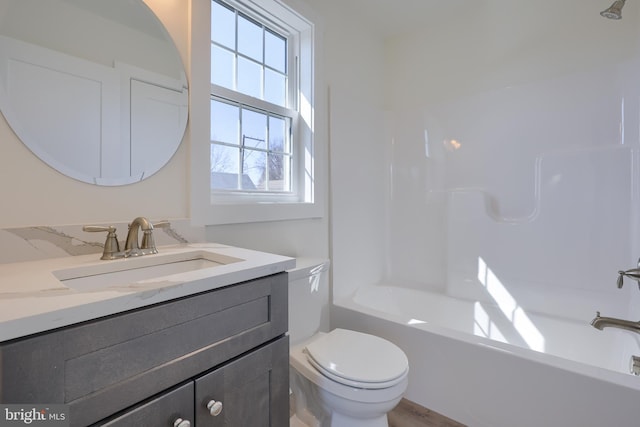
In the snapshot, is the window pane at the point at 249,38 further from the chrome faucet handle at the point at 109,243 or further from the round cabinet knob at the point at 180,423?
the round cabinet knob at the point at 180,423

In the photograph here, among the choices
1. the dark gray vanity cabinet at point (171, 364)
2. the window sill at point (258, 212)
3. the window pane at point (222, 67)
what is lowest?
the dark gray vanity cabinet at point (171, 364)

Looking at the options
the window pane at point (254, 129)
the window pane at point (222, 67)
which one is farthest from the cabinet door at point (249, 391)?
the window pane at point (222, 67)

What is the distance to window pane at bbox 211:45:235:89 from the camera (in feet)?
5.02

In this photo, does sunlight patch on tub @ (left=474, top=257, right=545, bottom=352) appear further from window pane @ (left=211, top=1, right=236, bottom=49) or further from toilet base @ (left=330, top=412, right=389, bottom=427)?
window pane @ (left=211, top=1, right=236, bottom=49)

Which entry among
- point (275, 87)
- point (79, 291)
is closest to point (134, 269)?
point (79, 291)

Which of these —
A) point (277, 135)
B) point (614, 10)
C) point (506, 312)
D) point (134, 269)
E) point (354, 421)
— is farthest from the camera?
point (506, 312)

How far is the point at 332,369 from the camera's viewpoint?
118 cm

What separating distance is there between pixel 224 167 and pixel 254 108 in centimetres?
40

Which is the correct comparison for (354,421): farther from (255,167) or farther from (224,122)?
(224,122)

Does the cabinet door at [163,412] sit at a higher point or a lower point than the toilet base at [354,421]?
higher

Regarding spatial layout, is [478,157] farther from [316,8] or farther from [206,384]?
[206,384]

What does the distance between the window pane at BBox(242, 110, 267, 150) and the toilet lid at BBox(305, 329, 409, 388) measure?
1.09 m

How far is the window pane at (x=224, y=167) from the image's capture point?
1.52 metres

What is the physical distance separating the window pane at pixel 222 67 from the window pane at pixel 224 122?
111 mm
